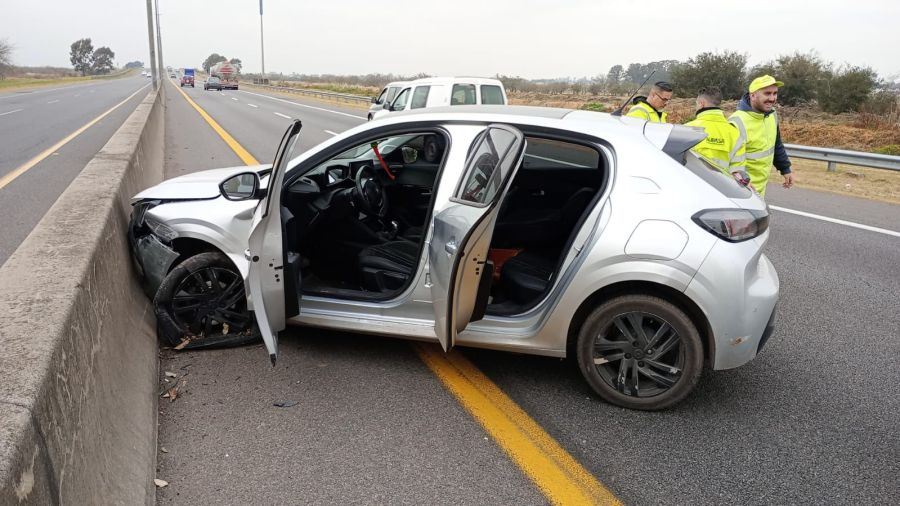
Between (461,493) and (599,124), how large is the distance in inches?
83.8

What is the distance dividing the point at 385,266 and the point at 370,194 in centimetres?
96

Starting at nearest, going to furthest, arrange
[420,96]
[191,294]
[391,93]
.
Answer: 1. [191,294]
2. [420,96]
3. [391,93]

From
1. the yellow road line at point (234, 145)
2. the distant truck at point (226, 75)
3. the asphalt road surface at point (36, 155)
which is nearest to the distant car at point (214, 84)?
the distant truck at point (226, 75)

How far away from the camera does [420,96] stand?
534 inches

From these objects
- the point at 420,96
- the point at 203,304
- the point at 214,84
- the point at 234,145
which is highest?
the point at 214,84

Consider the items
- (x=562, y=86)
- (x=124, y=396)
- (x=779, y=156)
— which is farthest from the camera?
(x=562, y=86)

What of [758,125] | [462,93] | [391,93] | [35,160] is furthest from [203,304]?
[391,93]

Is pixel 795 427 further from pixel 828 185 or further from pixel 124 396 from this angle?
pixel 828 185

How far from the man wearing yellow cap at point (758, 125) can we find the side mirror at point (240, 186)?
13.5ft

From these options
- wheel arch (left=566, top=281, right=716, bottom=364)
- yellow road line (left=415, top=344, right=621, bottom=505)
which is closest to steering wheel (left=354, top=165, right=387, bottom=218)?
yellow road line (left=415, top=344, right=621, bottom=505)

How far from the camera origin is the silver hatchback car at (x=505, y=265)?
3.11m

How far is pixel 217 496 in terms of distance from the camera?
8.30 ft

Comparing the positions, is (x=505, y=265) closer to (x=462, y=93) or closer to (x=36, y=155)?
(x=462, y=93)

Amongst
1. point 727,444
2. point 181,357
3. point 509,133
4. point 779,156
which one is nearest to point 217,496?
point 181,357
